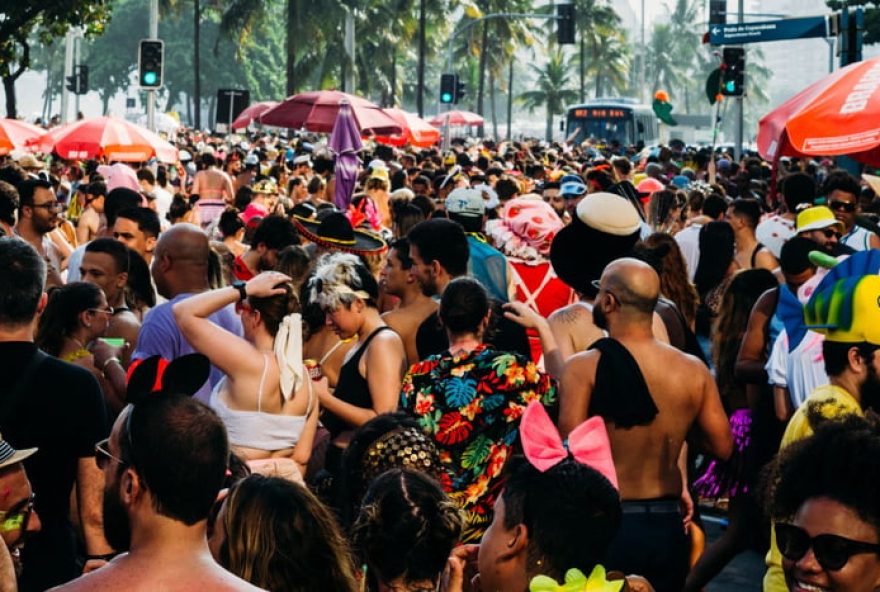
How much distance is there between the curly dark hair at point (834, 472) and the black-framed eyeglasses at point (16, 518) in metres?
1.98

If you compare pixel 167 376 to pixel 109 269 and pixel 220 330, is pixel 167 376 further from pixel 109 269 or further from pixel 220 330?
pixel 109 269

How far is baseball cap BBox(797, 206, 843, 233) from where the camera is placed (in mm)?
8961

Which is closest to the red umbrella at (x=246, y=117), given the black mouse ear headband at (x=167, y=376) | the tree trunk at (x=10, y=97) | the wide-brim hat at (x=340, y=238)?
the tree trunk at (x=10, y=97)

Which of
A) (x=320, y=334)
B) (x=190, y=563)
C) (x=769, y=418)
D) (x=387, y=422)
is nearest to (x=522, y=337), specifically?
(x=320, y=334)

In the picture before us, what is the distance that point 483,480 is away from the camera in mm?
5785

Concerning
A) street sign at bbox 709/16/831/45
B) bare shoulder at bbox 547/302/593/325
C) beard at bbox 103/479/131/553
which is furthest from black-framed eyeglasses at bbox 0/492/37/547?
street sign at bbox 709/16/831/45

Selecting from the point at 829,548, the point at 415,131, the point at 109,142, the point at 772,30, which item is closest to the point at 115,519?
the point at 829,548

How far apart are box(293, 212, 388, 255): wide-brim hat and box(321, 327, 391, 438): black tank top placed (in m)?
2.86

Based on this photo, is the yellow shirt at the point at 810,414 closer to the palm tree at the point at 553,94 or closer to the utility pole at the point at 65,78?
the utility pole at the point at 65,78

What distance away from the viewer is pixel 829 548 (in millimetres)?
3463

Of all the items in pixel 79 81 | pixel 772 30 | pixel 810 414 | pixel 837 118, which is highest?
pixel 79 81

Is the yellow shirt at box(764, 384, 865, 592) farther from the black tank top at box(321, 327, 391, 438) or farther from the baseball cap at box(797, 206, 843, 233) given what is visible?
the baseball cap at box(797, 206, 843, 233)

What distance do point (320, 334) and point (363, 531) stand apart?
10.9 ft

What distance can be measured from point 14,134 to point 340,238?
10.2 metres
